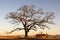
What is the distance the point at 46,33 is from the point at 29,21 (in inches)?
150

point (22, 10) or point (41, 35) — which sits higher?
point (22, 10)

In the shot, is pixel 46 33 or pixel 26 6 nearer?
pixel 46 33

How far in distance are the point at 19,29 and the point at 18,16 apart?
2.02m

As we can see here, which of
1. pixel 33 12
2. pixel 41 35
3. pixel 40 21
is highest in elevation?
pixel 33 12

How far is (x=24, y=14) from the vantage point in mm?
22547

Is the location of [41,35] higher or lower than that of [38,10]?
lower

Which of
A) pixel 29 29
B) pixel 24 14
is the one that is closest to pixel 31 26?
pixel 29 29

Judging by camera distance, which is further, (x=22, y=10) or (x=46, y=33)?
(x=22, y=10)

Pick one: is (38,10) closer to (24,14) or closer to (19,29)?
(24,14)

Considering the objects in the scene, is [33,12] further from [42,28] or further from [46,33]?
[46,33]

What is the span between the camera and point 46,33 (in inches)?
775

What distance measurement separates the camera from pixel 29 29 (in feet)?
72.4

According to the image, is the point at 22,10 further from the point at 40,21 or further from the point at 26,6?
the point at 40,21

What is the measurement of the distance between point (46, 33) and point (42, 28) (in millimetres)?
2887
